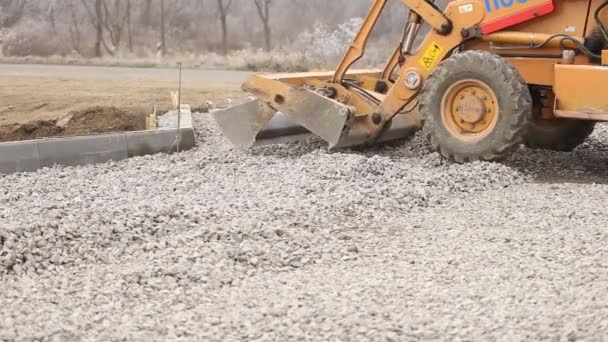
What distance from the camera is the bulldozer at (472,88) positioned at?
7.55 m

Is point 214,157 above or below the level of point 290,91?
below

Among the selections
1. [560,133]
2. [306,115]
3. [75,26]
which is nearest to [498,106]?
[560,133]

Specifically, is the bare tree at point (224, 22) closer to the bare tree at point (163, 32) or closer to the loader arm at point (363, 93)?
the bare tree at point (163, 32)

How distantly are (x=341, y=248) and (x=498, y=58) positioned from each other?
10.1 feet

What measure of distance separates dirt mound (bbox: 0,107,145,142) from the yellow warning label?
415cm

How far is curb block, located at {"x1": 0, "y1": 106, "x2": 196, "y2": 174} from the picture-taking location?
8.27 metres

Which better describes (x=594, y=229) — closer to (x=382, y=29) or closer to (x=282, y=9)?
(x=382, y=29)

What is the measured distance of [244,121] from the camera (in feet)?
29.1

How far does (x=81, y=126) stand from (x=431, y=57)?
4.59 meters

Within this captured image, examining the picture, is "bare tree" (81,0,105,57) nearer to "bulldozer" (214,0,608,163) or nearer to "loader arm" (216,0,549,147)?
"loader arm" (216,0,549,147)

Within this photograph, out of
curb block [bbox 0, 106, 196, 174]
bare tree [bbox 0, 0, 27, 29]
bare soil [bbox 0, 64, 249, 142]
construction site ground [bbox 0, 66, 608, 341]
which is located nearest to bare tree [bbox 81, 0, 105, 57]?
bare tree [bbox 0, 0, 27, 29]

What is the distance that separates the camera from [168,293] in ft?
15.0

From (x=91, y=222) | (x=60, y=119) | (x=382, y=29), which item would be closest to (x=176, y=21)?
(x=382, y=29)

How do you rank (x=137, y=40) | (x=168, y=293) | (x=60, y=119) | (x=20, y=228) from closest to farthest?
(x=168, y=293) < (x=20, y=228) < (x=60, y=119) < (x=137, y=40)
